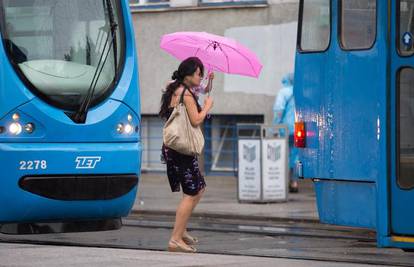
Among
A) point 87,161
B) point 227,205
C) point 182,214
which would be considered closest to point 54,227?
point 87,161

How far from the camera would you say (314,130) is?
12273mm

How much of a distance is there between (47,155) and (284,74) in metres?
13.7

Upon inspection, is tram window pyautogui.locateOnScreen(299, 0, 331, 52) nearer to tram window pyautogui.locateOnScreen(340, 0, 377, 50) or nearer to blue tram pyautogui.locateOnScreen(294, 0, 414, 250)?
blue tram pyautogui.locateOnScreen(294, 0, 414, 250)

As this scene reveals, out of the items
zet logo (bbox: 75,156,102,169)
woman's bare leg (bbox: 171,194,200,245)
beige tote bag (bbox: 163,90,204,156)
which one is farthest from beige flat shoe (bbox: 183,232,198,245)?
zet logo (bbox: 75,156,102,169)

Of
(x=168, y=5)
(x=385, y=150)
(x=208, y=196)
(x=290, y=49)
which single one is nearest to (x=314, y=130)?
(x=385, y=150)

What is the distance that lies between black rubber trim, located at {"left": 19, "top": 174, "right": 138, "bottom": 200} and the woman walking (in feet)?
3.37

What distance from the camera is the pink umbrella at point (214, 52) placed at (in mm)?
14633

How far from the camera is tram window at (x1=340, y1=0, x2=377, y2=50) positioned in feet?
37.3

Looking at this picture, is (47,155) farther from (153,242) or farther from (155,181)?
(155,181)

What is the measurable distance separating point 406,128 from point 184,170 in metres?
2.71

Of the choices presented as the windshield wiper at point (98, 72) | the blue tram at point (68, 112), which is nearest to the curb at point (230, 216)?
the blue tram at point (68, 112)

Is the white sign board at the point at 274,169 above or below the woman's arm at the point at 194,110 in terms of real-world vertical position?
below

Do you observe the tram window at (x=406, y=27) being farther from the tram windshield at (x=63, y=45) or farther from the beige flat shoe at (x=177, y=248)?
the beige flat shoe at (x=177, y=248)

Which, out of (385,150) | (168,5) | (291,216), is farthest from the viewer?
(168,5)
